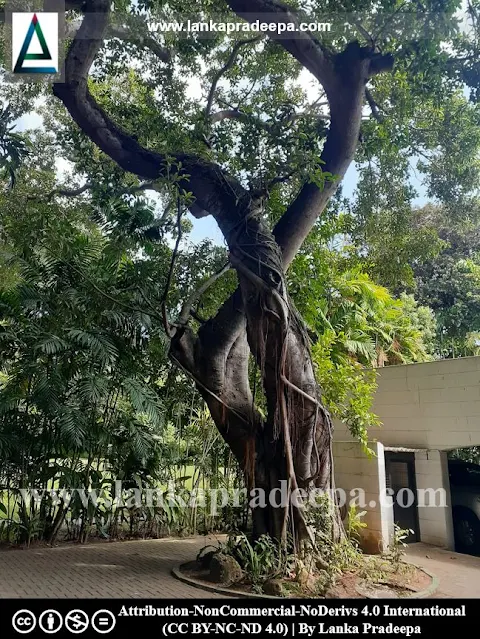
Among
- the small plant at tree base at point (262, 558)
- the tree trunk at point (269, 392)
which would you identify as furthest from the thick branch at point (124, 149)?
the small plant at tree base at point (262, 558)

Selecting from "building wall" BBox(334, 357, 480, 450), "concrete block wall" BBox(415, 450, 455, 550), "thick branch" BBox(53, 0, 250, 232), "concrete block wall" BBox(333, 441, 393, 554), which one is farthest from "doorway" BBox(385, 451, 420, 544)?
"thick branch" BBox(53, 0, 250, 232)

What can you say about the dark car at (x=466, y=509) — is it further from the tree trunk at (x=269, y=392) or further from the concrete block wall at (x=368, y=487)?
the tree trunk at (x=269, y=392)

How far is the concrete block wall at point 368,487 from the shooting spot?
778 centimetres

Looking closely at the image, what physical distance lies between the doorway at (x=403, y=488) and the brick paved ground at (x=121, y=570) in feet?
1.25

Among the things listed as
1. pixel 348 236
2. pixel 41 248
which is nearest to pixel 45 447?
pixel 41 248

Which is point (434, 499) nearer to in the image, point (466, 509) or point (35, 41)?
point (466, 509)

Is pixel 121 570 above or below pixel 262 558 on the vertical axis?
below
